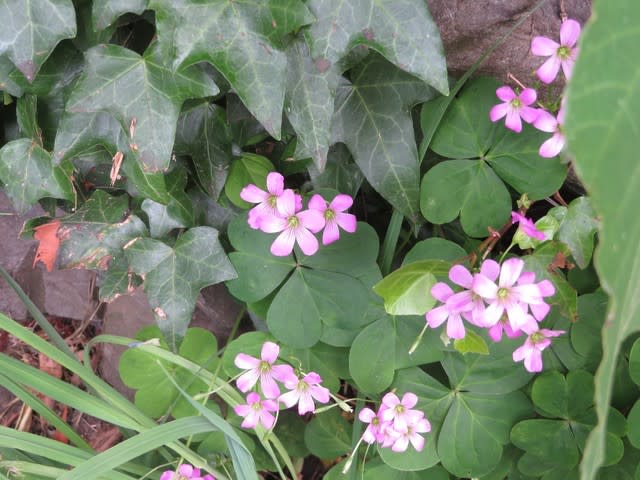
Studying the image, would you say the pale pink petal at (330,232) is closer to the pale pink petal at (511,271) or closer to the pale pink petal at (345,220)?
the pale pink petal at (345,220)

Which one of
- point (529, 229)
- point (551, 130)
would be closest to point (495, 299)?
point (529, 229)

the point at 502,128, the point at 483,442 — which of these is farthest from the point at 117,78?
the point at 483,442

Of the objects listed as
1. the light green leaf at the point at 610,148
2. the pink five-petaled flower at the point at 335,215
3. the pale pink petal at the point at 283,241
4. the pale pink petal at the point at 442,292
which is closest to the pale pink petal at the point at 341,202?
the pink five-petaled flower at the point at 335,215

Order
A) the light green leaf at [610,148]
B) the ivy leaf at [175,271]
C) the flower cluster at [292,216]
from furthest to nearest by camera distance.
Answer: the ivy leaf at [175,271]
the flower cluster at [292,216]
the light green leaf at [610,148]

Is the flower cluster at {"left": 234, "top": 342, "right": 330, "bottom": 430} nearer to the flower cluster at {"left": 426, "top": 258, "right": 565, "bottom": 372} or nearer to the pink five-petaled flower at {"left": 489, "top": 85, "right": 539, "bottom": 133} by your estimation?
the flower cluster at {"left": 426, "top": 258, "right": 565, "bottom": 372}

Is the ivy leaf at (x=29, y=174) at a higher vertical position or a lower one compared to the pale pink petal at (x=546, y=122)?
lower

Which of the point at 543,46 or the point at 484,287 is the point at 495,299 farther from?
the point at 543,46
